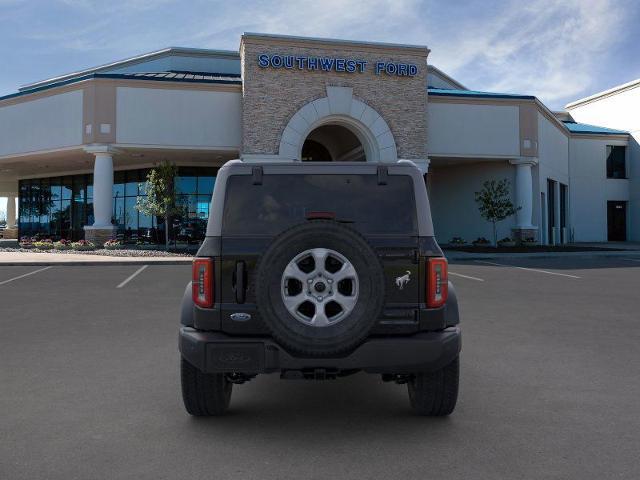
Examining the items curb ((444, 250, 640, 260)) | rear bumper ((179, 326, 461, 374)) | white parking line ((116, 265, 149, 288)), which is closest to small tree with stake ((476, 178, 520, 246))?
curb ((444, 250, 640, 260))

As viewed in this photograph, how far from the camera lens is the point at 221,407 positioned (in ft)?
14.0

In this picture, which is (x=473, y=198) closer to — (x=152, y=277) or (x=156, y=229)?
(x=156, y=229)

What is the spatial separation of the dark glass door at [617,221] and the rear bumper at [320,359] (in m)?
42.0

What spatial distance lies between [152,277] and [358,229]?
41.0 feet

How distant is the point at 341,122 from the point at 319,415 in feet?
77.8

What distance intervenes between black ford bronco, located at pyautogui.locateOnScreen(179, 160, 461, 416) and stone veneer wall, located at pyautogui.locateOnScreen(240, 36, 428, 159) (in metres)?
21.6

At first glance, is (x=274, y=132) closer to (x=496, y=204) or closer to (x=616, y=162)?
(x=496, y=204)

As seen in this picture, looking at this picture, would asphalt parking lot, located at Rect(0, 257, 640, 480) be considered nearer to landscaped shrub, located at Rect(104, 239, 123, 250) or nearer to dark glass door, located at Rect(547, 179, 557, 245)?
landscaped shrub, located at Rect(104, 239, 123, 250)

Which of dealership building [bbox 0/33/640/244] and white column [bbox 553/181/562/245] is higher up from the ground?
dealership building [bbox 0/33/640/244]

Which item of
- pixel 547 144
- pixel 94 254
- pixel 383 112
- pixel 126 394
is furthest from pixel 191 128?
pixel 126 394

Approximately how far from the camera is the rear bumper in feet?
12.0

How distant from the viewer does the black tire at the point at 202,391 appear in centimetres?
410

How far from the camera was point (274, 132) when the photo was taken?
25609 millimetres

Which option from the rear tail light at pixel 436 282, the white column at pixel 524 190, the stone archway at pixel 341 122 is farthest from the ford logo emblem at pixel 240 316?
the white column at pixel 524 190
